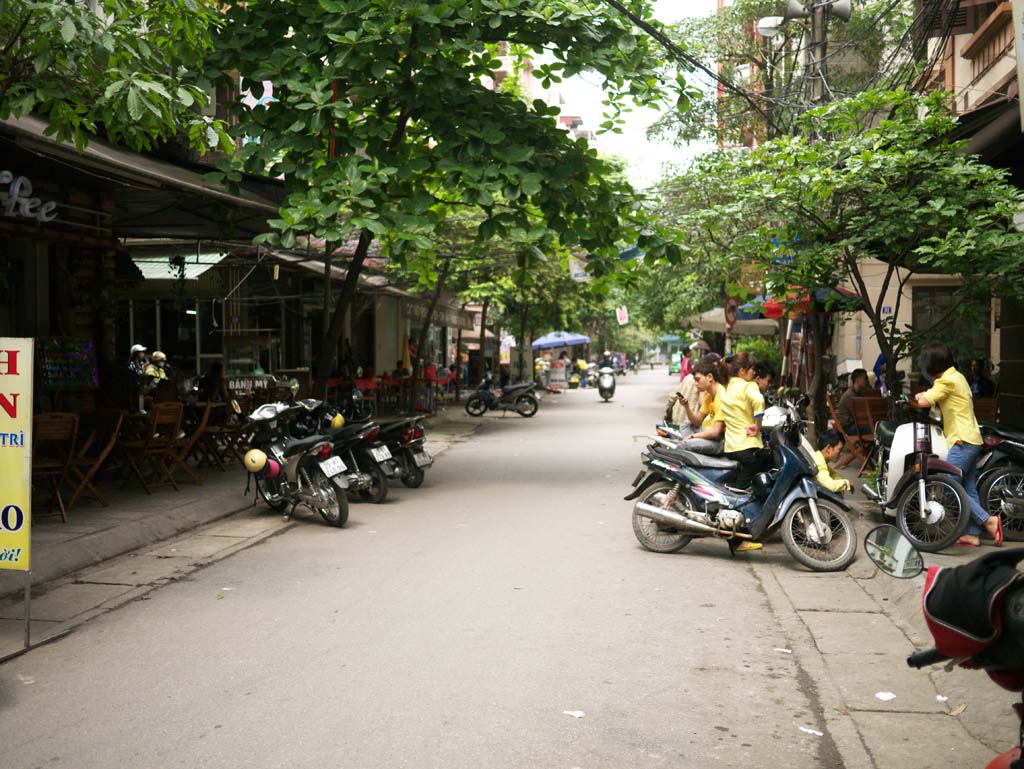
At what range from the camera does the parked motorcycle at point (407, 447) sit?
13.1 m

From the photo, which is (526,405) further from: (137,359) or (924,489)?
(924,489)

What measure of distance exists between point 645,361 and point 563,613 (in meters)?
164

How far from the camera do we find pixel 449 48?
1150 centimetres

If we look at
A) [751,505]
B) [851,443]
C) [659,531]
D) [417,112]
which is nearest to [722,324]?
[851,443]

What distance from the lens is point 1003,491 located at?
30.3ft

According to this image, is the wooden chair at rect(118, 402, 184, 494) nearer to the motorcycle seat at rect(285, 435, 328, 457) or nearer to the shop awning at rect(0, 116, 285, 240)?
the motorcycle seat at rect(285, 435, 328, 457)

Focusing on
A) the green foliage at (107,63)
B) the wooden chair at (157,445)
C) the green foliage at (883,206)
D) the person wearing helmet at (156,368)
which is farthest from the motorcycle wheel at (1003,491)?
the person wearing helmet at (156,368)

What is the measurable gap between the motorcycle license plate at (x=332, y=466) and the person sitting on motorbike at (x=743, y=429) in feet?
13.0

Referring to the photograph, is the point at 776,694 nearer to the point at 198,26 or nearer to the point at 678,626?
the point at 678,626

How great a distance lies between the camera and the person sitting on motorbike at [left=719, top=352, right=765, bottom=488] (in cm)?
916

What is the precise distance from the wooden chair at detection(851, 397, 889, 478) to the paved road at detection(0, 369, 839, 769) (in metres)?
4.69

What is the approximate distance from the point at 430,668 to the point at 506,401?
23.8 m

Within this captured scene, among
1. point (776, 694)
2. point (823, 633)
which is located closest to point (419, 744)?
point (776, 694)

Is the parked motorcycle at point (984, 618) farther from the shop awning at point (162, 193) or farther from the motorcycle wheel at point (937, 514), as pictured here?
the shop awning at point (162, 193)
